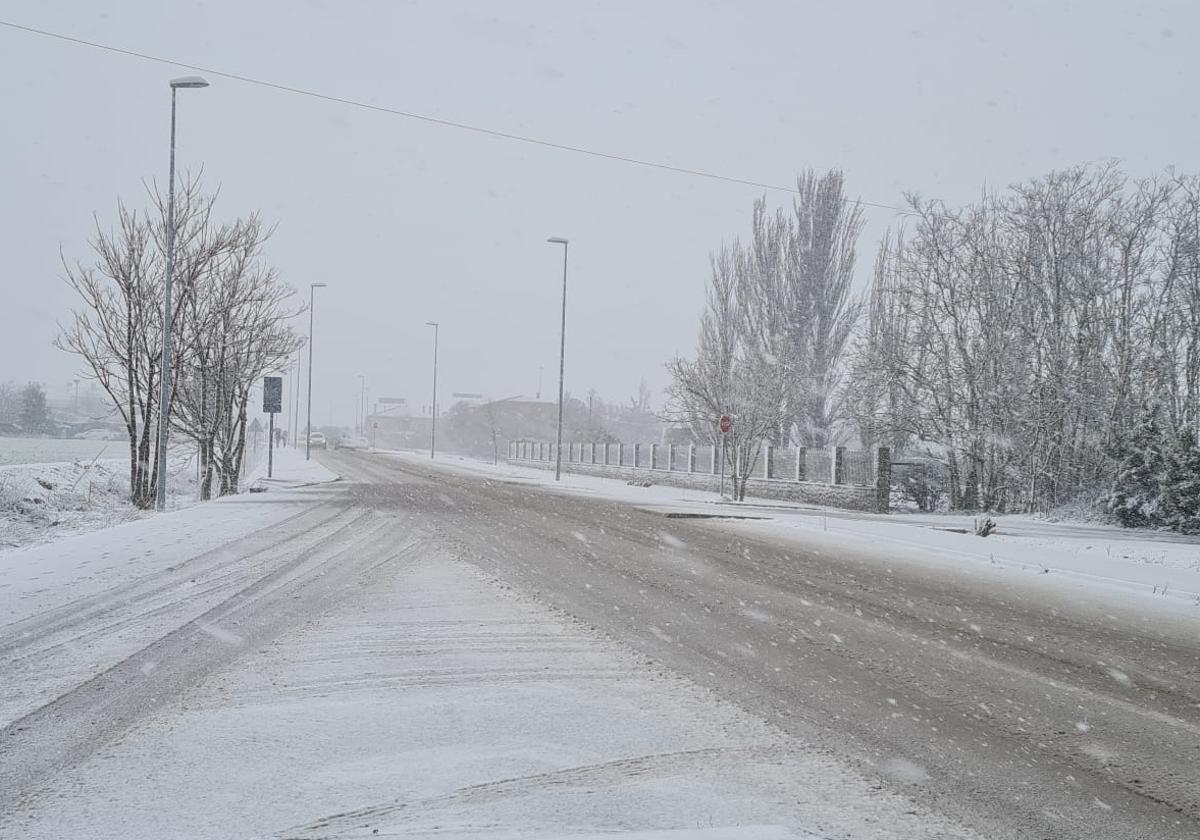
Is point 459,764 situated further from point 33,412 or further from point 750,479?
point 33,412

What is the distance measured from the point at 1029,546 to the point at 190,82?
18.4 metres

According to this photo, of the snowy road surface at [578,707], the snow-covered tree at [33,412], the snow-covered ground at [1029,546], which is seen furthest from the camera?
the snow-covered tree at [33,412]

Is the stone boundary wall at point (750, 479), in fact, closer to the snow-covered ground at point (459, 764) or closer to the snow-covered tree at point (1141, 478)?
the snow-covered tree at point (1141, 478)

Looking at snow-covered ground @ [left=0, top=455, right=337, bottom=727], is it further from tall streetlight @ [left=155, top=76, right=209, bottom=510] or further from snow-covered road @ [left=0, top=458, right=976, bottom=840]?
tall streetlight @ [left=155, top=76, right=209, bottom=510]

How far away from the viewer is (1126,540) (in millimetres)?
17109

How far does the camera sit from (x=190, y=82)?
56.6ft

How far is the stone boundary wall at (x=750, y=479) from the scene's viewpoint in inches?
963

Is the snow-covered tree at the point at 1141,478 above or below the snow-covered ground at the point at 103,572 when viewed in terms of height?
above

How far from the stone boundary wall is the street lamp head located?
19176mm

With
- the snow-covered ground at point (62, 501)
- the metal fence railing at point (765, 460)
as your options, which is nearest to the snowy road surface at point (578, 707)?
the snow-covered ground at point (62, 501)

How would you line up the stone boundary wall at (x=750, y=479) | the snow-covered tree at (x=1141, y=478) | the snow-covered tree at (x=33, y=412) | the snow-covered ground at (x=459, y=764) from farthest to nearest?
1. the snow-covered tree at (x=33, y=412)
2. the stone boundary wall at (x=750, y=479)
3. the snow-covered tree at (x=1141, y=478)
4. the snow-covered ground at (x=459, y=764)

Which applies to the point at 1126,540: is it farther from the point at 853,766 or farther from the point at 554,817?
the point at 554,817

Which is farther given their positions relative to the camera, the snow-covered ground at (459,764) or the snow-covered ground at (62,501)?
the snow-covered ground at (62,501)

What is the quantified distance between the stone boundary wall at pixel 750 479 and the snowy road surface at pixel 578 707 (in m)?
15.1
